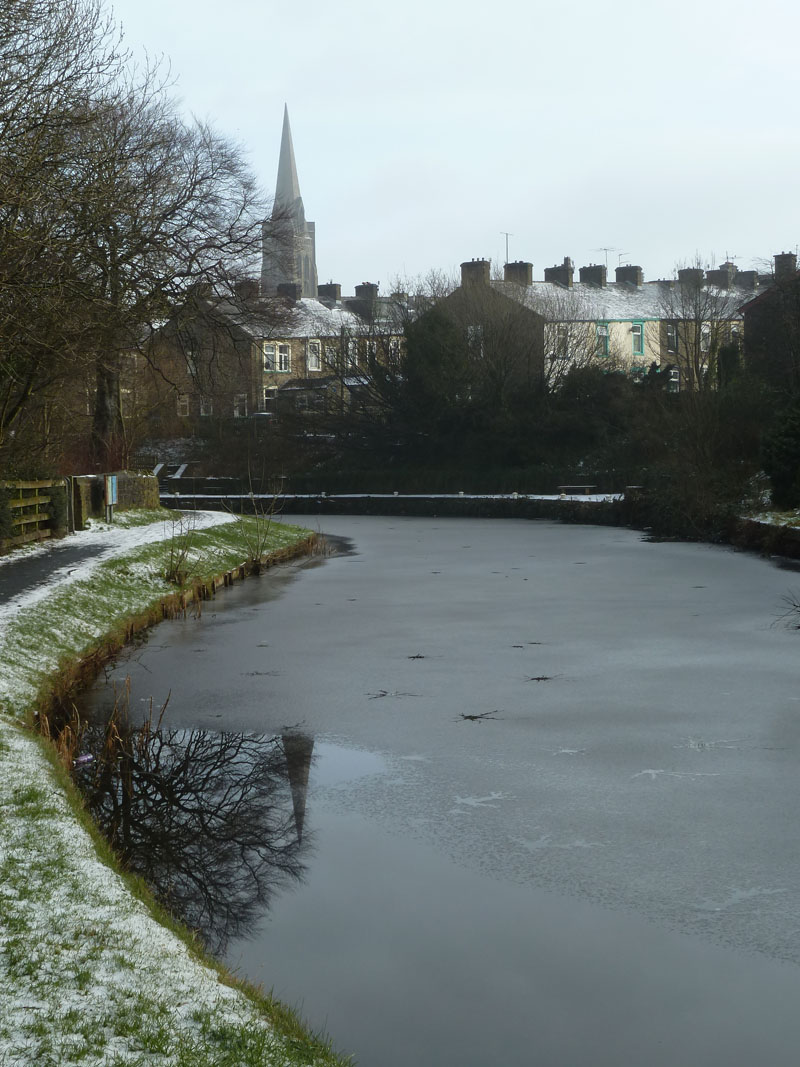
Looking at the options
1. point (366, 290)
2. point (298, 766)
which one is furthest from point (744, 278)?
point (298, 766)

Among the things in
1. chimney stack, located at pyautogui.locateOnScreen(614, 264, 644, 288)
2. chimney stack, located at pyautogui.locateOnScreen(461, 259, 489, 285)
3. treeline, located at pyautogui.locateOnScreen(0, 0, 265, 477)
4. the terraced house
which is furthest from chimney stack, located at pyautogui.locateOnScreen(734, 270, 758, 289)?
treeline, located at pyautogui.locateOnScreen(0, 0, 265, 477)

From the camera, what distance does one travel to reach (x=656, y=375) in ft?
165

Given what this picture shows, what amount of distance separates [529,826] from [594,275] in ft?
248

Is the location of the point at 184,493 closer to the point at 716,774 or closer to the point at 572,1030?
the point at 716,774

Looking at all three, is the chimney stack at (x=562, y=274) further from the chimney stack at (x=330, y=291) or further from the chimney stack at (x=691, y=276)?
the chimney stack at (x=330, y=291)

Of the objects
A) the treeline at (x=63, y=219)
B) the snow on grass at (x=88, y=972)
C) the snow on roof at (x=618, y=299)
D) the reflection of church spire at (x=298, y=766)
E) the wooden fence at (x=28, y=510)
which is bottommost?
the reflection of church spire at (x=298, y=766)

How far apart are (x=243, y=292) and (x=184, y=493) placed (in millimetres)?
24207

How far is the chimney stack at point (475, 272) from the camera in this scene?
62.0m

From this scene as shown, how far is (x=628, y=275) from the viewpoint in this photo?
8238 cm

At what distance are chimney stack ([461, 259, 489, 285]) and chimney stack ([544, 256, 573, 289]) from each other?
11.1m

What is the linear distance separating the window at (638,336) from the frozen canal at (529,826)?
6119cm

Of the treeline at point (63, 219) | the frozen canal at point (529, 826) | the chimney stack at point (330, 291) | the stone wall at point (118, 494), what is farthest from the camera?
the chimney stack at point (330, 291)

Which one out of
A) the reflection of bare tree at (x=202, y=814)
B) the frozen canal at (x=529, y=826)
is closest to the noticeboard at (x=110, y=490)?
the frozen canal at (x=529, y=826)

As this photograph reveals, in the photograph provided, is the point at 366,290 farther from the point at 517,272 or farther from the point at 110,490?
the point at 110,490
